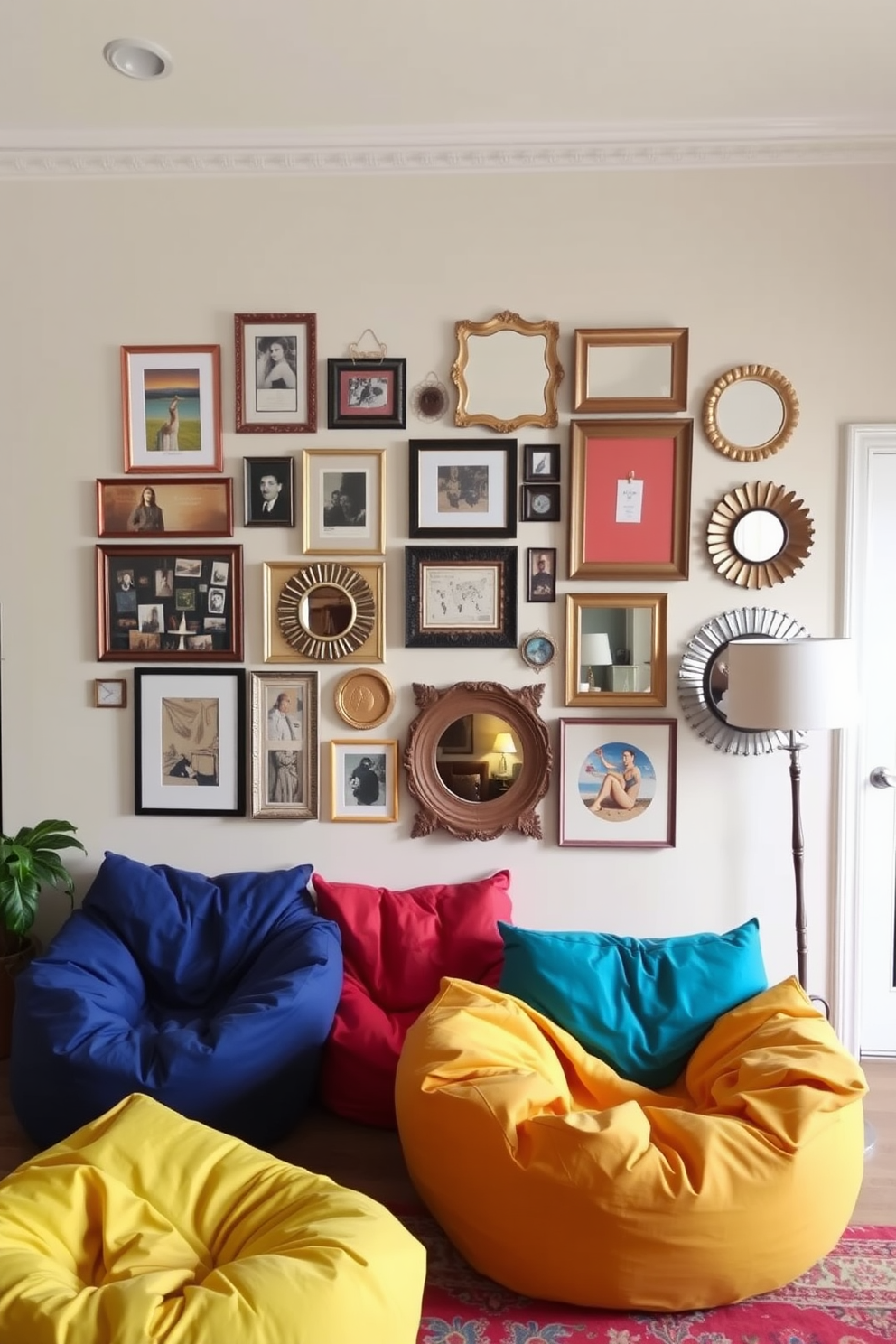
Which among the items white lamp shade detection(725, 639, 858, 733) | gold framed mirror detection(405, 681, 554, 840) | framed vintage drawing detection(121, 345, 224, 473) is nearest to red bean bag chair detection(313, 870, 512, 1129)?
gold framed mirror detection(405, 681, 554, 840)

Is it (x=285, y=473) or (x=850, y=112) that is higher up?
(x=850, y=112)

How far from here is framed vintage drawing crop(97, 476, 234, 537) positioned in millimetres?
3064

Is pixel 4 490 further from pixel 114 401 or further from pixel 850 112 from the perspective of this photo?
pixel 850 112

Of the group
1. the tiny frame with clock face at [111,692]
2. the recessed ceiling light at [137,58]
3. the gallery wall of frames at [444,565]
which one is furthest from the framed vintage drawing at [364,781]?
the recessed ceiling light at [137,58]

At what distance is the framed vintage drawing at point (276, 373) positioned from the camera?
3.02 metres

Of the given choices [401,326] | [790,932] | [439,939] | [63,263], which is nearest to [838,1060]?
[790,932]

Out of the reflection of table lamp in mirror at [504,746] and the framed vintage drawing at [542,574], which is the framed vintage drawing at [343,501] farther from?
the reflection of table lamp in mirror at [504,746]

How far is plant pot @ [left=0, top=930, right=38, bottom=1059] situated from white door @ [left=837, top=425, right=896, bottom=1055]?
2768mm

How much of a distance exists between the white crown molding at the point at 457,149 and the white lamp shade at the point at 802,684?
5.37 ft

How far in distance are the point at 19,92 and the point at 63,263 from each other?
50 cm

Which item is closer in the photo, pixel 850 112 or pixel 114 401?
pixel 850 112

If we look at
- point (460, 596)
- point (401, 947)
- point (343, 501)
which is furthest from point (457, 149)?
point (401, 947)

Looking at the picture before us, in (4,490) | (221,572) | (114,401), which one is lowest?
(221,572)

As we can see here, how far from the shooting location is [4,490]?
312 cm
